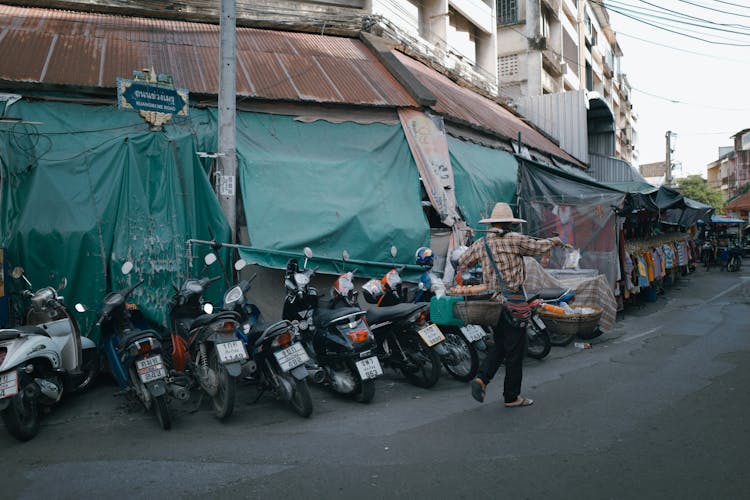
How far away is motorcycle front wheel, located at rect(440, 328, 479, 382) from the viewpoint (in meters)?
6.29

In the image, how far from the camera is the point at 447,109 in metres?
11.6

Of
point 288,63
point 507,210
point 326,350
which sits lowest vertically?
point 326,350

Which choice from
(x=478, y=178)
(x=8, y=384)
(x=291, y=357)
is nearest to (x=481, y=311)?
(x=291, y=357)

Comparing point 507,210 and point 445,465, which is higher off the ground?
point 507,210

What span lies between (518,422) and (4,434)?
423cm

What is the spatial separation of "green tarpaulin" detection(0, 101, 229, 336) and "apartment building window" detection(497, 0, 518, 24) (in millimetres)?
22336

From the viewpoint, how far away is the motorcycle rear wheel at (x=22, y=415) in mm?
4500

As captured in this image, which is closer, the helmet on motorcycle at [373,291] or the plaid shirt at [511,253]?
the plaid shirt at [511,253]

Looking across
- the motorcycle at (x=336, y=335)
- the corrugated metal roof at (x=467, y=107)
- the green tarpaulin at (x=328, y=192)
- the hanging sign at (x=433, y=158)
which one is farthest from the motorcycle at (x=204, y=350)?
the corrugated metal roof at (x=467, y=107)

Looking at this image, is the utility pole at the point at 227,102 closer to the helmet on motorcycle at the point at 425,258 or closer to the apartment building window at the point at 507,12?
the helmet on motorcycle at the point at 425,258

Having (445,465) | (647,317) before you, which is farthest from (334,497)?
(647,317)

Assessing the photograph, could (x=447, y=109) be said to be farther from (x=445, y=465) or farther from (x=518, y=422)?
(x=445, y=465)

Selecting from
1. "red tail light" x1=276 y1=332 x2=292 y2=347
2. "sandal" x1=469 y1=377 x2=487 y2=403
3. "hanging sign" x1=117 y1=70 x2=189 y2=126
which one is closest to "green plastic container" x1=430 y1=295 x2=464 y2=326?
"sandal" x1=469 y1=377 x2=487 y2=403

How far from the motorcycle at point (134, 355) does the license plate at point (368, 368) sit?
172cm
